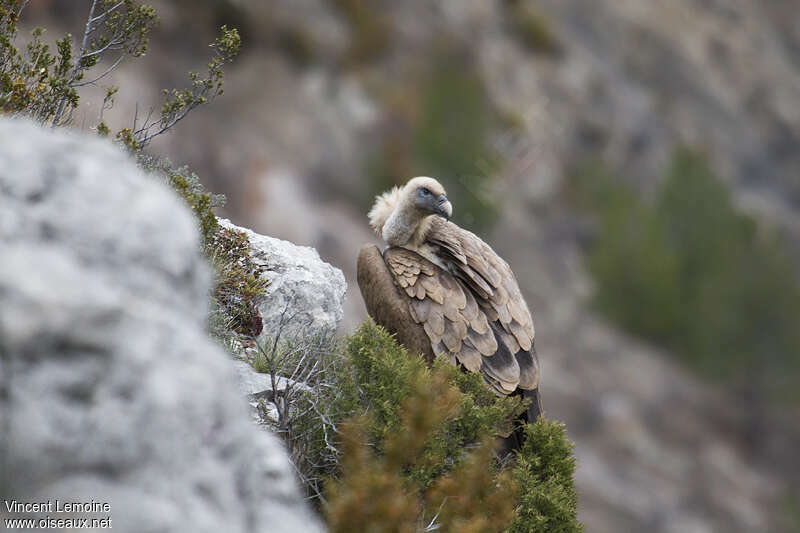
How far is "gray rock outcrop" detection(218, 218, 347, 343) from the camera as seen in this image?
23.6 ft

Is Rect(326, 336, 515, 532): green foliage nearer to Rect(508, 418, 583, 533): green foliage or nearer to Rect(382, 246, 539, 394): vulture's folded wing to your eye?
Rect(508, 418, 583, 533): green foliage

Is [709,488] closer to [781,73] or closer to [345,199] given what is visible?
[345,199]

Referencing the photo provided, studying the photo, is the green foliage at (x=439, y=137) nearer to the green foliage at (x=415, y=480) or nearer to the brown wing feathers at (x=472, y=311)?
the brown wing feathers at (x=472, y=311)

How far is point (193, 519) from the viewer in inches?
124

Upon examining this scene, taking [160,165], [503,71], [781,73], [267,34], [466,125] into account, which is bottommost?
[160,165]

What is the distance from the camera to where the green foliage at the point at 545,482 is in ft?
20.4

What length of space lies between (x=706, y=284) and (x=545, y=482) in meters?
36.2

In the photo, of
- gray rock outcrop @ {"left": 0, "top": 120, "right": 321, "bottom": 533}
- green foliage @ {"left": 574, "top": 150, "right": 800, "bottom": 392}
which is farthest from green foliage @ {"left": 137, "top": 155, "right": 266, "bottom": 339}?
green foliage @ {"left": 574, "top": 150, "right": 800, "bottom": 392}

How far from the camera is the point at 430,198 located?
7.59 m

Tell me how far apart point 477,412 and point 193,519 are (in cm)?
341

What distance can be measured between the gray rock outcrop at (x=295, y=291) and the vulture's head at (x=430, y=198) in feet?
3.37

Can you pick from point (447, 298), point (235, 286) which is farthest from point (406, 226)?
point (235, 286)

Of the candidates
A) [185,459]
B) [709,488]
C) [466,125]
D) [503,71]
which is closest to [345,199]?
[466,125]

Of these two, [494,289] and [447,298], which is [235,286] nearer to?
[447,298]
